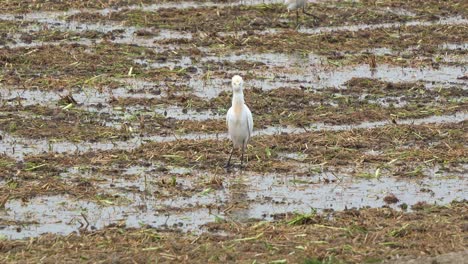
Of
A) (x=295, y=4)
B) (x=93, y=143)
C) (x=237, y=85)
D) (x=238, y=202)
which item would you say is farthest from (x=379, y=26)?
(x=238, y=202)

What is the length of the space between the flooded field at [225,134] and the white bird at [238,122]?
1.08ft

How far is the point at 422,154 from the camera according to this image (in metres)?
14.6

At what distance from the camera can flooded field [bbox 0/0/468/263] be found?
1120 cm

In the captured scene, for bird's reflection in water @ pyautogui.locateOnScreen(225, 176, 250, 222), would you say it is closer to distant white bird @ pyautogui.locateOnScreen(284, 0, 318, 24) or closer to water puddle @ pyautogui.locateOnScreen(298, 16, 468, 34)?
water puddle @ pyautogui.locateOnScreen(298, 16, 468, 34)

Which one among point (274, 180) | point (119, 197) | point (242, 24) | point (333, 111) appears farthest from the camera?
point (242, 24)

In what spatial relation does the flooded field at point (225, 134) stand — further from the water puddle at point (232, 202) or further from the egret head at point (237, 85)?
the egret head at point (237, 85)

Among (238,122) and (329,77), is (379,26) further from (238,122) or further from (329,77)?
(238,122)

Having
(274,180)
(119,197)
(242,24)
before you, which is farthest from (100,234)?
(242,24)

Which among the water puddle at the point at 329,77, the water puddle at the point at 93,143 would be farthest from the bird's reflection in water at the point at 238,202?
the water puddle at the point at 329,77

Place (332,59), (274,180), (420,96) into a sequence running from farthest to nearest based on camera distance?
(332,59)
(420,96)
(274,180)

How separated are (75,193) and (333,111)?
5.16 m

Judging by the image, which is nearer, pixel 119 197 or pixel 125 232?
pixel 125 232

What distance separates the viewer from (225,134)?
51.0 feet

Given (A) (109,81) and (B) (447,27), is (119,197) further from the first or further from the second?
(B) (447,27)
